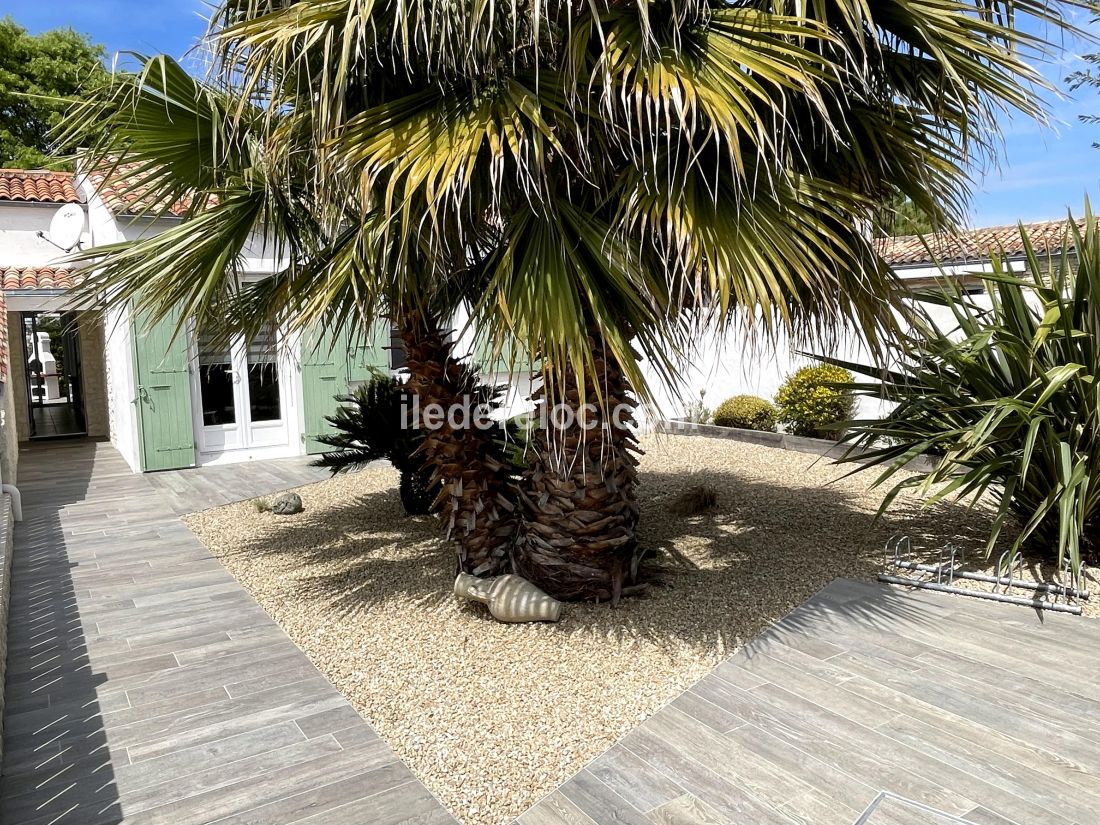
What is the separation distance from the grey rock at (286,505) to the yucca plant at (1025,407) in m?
6.12

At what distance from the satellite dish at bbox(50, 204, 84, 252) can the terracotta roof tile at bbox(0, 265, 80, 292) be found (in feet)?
1.66

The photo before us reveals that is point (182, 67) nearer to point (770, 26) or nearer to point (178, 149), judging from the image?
point (178, 149)

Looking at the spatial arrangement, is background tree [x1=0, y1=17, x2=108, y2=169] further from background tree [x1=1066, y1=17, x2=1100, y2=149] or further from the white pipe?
background tree [x1=1066, y1=17, x2=1100, y2=149]

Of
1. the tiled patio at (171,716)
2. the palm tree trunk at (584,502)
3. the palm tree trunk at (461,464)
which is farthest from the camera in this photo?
the palm tree trunk at (461,464)

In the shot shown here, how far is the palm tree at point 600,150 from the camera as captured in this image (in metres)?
3.57

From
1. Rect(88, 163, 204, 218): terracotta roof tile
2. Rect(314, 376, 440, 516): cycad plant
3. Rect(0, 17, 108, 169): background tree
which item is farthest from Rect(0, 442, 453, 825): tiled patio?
Rect(0, 17, 108, 169): background tree

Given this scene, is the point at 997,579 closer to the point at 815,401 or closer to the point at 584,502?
the point at 584,502

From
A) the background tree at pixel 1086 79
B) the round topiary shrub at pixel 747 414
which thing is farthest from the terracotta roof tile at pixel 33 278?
the background tree at pixel 1086 79

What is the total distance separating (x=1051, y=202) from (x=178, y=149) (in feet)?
18.3

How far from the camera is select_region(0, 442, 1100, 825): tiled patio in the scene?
10.0 ft

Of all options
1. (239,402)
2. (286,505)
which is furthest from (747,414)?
(239,402)

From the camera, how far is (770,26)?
12.2 ft

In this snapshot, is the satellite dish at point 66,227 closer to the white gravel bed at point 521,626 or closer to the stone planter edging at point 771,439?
the white gravel bed at point 521,626

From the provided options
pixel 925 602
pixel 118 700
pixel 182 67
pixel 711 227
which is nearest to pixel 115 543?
pixel 118 700
